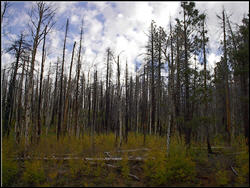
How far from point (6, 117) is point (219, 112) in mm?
28537

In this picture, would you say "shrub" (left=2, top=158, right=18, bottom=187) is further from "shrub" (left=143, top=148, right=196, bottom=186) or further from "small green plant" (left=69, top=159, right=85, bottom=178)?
"shrub" (left=143, top=148, right=196, bottom=186)

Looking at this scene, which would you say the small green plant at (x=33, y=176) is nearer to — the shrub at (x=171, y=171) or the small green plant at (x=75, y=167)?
the small green plant at (x=75, y=167)

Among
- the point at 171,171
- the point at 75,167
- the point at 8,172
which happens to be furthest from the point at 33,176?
the point at 171,171

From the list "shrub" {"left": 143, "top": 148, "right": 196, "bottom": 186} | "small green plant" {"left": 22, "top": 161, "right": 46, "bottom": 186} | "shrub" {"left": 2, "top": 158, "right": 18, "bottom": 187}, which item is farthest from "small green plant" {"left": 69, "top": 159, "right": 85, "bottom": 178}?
"shrub" {"left": 143, "top": 148, "right": 196, "bottom": 186}

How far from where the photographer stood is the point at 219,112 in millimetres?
26969

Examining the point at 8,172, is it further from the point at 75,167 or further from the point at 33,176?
the point at 75,167

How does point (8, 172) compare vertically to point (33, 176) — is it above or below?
above

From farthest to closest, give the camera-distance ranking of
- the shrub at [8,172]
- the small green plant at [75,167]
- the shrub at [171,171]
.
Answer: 1. the small green plant at [75,167]
2. the shrub at [171,171]
3. the shrub at [8,172]

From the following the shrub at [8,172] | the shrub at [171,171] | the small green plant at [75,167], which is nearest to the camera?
the shrub at [8,172]

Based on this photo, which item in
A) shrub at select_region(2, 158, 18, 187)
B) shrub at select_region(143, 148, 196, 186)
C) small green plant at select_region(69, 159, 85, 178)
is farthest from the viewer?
small green plant at select_region(69, 159, 85, 178)

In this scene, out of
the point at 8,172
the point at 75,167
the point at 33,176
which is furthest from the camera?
the point at 75,167

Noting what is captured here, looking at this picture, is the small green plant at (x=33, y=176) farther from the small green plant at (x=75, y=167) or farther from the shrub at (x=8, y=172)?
the small green plant at (x=75, y=167)

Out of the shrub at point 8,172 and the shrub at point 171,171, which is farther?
the shrub at point 171,171

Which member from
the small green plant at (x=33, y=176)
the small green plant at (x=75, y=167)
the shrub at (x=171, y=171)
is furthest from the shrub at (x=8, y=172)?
the shrub at (x=171, y=171)
